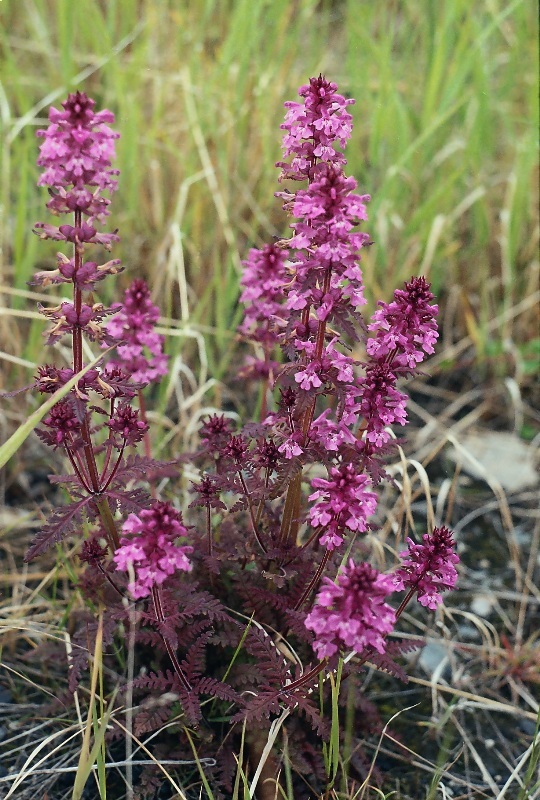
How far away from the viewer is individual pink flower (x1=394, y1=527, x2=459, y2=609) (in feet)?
6.50

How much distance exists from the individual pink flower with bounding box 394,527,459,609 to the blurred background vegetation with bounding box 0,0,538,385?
5.77 ft

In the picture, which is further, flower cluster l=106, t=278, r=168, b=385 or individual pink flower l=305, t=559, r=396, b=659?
flower cluster l=106, t=278, r=168, b=385

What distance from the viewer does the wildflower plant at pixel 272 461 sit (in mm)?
1825

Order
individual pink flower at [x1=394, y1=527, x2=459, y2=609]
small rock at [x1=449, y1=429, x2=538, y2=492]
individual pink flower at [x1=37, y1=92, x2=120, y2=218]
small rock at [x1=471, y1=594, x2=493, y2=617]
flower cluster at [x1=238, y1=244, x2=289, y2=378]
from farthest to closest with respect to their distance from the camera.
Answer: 1. small rock at [x1=449, y1=429, x2=538, y2=492]
2. small rock at [x1=471, y1=594, x2=493, y2=617]
3. flower cluster at [x1=238, y1=244, x2=289, y2=378]
4. individual pink flower at [x1=394, y1=527, x2=459, y2=609]
5. individual pink flower at [x1=37, y1=92, x2=120, y2=218]

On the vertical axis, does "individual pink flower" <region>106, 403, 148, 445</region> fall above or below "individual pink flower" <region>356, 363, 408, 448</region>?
below

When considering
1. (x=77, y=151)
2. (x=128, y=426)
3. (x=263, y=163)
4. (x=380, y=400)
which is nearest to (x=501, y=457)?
(x=263, y=163)

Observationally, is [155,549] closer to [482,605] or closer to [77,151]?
[77,151]

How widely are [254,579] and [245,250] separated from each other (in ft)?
7.64

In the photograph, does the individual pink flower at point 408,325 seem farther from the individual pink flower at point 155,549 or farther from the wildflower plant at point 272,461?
the individual pink flower at point 155,549

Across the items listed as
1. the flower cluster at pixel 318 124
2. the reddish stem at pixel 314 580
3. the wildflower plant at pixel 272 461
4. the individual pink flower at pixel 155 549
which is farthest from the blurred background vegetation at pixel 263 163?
the individual pink flower at pixel 155 549

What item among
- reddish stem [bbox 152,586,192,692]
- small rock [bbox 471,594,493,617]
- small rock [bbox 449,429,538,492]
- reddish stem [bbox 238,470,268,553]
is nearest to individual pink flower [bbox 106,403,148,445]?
reddish stem [bbox 238,470,268,553]

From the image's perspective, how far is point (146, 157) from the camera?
4281 mm

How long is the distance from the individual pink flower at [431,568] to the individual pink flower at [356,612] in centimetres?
23

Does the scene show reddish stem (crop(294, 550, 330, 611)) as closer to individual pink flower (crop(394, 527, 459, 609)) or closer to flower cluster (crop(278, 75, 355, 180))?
individual pink flower (crop(394, 527, 459, 609))
